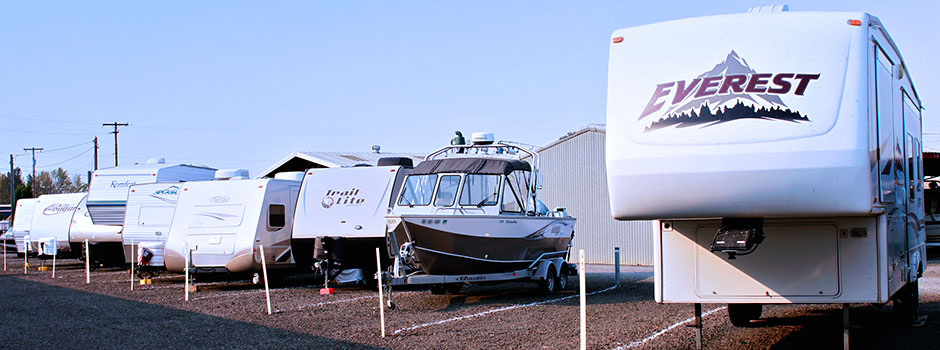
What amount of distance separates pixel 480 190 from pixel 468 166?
480 millimetres

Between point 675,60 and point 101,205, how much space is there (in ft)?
62.1

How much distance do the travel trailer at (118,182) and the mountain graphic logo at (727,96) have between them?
59.2ft

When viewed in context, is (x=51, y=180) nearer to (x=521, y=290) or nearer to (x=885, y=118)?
(x=521, y=290)

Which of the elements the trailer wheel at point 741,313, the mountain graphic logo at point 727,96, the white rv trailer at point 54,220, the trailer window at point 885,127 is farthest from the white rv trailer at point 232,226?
the trailer window at point 885,127

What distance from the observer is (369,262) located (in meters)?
15.4

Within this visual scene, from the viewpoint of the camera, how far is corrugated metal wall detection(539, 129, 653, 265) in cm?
2467

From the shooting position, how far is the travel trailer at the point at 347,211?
48.5ft

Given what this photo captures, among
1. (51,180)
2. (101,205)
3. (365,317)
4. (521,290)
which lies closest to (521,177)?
(521,290)

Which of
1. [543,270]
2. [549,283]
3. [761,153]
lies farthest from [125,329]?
[761,153]

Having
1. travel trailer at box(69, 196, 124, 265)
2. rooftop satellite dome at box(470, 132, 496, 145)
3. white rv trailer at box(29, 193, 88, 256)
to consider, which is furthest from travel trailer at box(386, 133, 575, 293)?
white rv trailer at box(29, 193, 88, 256)

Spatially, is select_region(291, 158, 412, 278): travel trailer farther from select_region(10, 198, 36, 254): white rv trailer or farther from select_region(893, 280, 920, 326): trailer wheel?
select_region(10, 198, 36, 254): white rv trailer

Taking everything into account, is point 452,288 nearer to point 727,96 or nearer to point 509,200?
point 509,200

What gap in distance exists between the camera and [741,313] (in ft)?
32.1

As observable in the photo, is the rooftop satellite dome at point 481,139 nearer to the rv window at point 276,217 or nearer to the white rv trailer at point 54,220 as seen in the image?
the rv window at point 276,217
